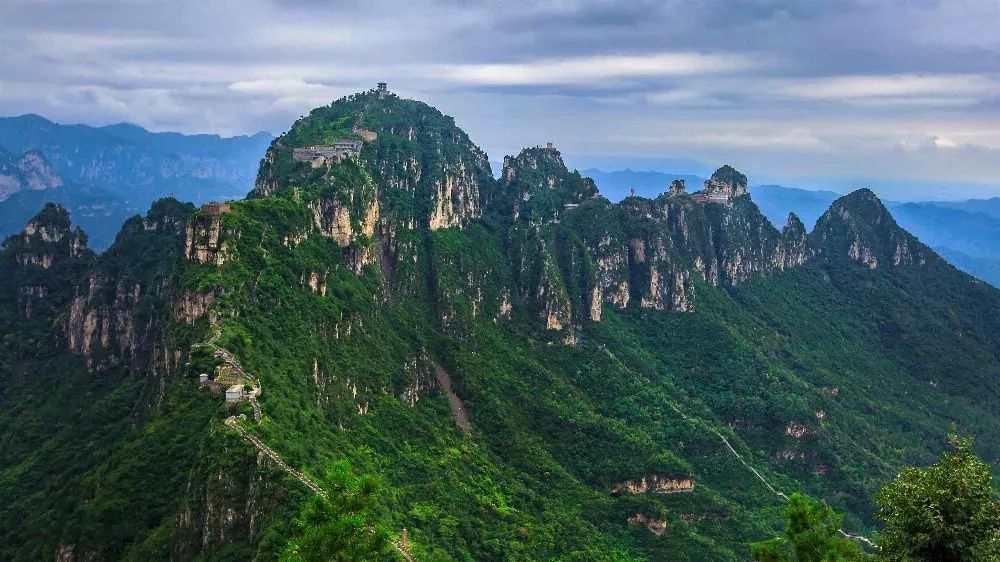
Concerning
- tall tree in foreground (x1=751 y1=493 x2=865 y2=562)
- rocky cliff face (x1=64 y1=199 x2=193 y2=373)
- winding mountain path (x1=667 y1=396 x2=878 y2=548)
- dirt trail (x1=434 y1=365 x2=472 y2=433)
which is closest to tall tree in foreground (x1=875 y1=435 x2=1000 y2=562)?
tall tree in foreground (x1=751 y1=493 x2=865 y2=562)

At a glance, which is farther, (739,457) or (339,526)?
(739,457)

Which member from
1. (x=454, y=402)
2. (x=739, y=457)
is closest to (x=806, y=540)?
(x=454, y=402)

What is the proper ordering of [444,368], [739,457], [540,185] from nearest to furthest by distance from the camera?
[444,368] < [739,457] < [540,185]

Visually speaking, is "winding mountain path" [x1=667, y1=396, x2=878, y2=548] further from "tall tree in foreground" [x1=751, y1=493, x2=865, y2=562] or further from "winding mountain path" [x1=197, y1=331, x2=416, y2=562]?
"tall tree in foreground" [x1=751, y1=493, x2=865, y2=562]

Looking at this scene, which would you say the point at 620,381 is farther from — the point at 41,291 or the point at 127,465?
the point at 41,291

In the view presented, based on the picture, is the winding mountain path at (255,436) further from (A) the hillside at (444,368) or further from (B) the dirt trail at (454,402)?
(B) the dirt trail at (454,402)

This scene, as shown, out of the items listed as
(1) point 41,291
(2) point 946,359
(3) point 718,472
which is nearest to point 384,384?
(3) point 718,472

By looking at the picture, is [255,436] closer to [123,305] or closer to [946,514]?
[946,514]
